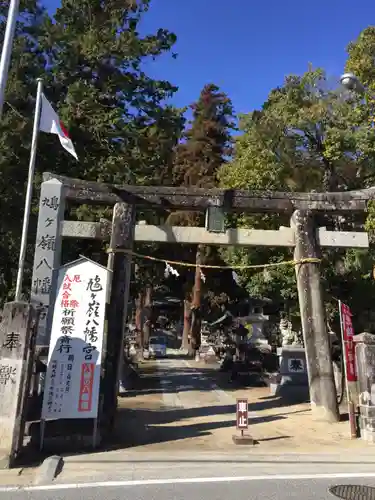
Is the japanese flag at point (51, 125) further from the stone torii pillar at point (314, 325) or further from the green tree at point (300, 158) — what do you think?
the green tree at point (300, 158)

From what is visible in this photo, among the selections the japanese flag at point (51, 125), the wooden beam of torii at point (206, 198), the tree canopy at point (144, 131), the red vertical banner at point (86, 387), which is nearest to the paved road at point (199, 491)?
the red vertical banner at point (86, 387)

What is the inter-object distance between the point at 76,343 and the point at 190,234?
4.53m

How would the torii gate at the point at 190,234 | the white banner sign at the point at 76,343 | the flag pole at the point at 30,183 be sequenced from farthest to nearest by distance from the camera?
the flag pole at the point at 30,183
the torii gate at the point at 190,234
the white banner sign at the point at 76,343

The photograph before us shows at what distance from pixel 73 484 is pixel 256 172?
51.8 feet

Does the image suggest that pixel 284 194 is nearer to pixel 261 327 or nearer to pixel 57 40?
pixel 57 40

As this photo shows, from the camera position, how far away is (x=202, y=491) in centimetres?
553

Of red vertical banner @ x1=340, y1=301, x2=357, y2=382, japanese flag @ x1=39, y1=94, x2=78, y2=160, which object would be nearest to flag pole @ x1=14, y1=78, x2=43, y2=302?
japanese flag @ x1=39, y1=94, x2=78, y2=160

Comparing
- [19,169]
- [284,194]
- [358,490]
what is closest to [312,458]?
[358,490]

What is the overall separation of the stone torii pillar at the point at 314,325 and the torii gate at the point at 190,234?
0.08 ft

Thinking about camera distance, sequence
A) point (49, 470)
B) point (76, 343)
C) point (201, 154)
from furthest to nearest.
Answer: point (201, 154) → point (76, 343) → point (49, 470)

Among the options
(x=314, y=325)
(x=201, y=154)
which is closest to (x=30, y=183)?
(x=314, y=325)

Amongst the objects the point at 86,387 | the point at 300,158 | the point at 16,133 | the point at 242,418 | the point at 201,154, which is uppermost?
the point at 201,154

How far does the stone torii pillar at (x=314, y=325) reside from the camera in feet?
35.2

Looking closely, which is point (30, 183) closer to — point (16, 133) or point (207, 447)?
point (16, 133)
